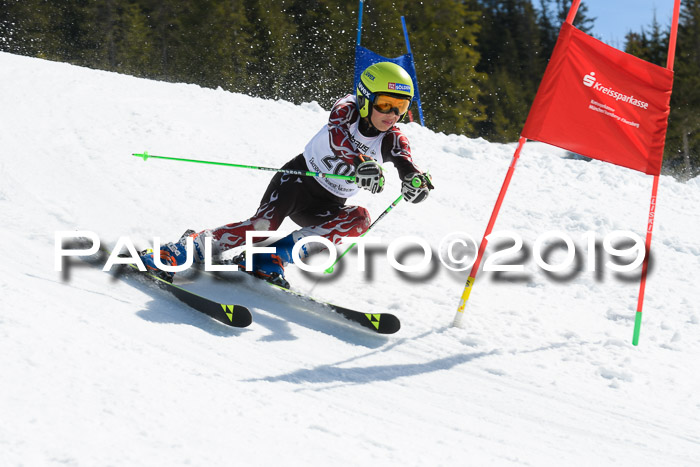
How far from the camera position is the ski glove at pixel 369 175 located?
3914 mm

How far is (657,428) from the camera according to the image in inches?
121

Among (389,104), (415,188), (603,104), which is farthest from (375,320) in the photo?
(603,104)

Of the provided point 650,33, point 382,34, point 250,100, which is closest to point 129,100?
point 250,100

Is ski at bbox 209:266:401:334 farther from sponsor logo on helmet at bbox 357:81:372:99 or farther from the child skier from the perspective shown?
sponsor logo on helmet at bbox 357:81:372:99

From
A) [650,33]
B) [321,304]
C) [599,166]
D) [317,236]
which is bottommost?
[321,304]

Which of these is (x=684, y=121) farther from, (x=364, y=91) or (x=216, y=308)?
(x=216, y=308)

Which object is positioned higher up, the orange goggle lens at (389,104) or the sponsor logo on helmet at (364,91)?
the sponsor logo on helmet at (364,91)

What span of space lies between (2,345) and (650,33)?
36378 mm

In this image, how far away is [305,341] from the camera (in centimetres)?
370

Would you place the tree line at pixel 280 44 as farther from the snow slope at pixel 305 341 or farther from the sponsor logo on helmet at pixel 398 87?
the sponsor logo on helmet at pixel 398 87

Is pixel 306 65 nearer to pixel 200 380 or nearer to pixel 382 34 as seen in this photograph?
pixel 382 34

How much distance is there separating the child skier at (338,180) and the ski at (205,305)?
4.5 inches

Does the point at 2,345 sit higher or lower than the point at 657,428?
higher

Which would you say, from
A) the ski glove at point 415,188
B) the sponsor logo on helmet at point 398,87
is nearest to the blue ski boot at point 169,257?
the ski glove at point 415,188
